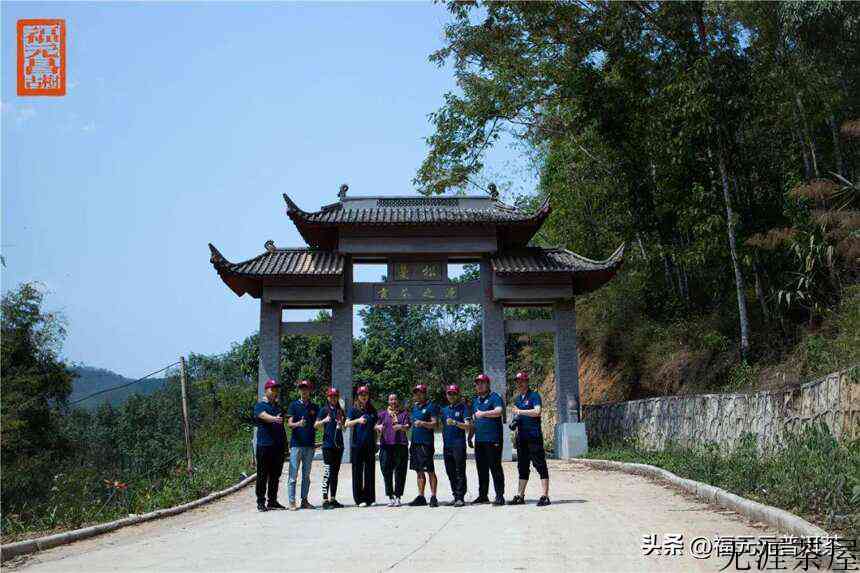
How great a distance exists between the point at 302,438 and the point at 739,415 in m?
6.86

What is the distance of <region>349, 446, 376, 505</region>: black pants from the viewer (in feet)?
35.2

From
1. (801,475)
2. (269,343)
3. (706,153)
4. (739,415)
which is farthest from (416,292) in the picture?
(801,475)

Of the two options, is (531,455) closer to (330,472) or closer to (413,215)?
(330,472)

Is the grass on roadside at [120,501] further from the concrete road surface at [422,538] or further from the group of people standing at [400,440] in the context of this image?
the group of people standing at [400,440]

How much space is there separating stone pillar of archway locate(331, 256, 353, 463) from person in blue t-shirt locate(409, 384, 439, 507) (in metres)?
8.32

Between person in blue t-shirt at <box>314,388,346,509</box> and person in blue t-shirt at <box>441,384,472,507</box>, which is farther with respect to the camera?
person in blue t-shirt at <box>314,388,346,509</box>

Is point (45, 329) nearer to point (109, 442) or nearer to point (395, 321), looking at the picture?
point (109, 442)

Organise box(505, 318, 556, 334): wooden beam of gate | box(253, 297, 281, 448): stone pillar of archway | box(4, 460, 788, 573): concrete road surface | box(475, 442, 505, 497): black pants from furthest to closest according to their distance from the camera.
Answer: box(505, 318, 556, 334): wooden beam of gate, box(253, 297, 281, 448): stone pillar of archway, box(475, 442, 505, 497): black pants, box(4, 460, 788, 573): concrete road surface

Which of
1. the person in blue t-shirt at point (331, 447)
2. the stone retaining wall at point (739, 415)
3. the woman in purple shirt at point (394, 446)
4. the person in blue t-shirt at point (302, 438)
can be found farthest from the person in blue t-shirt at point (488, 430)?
the stone retaining wall at point (739, 415)

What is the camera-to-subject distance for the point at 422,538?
7207 mm

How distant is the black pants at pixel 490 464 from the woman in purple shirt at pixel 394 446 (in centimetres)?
108

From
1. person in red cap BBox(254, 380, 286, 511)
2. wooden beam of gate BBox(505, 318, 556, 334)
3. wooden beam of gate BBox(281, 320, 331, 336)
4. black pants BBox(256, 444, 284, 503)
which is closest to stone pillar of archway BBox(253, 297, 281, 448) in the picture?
wooden beam of gate BBox(281, 320, 331, 336)

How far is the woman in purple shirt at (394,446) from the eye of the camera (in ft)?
35.0

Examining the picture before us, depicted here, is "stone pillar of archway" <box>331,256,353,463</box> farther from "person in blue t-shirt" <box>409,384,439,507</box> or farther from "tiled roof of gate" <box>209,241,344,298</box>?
"person in blue t-shirt" <box>409,384,439,507</box>
